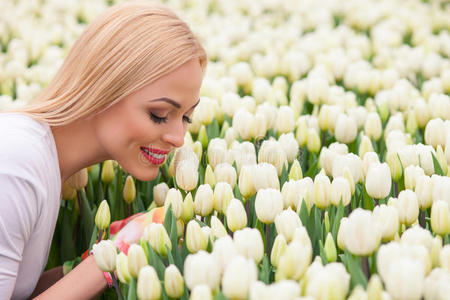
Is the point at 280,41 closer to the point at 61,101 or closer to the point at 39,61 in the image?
the point at 39,61

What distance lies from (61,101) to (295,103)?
1.36 meters

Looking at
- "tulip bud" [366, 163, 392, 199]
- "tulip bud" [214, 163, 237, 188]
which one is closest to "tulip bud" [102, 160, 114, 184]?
"tulip bud" [214, 163, 237, 188]

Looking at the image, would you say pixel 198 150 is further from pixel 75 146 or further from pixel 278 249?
pixel 278 249

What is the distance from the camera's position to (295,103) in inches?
116

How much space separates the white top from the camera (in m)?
1.73

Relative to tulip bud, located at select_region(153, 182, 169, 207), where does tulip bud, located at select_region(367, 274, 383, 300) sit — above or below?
above

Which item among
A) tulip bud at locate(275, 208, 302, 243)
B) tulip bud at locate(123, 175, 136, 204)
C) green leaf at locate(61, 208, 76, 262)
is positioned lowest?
green leaf at locate(61, 208, 76, 262)

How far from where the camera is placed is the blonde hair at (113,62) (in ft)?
6.44

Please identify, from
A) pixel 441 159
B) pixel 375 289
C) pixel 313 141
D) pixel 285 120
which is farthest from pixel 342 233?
pixel 285 120

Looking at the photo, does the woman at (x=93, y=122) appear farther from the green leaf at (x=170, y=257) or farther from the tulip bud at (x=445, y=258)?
the tulip bud at (x=445, y=258)

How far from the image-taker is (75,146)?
83.0 inches

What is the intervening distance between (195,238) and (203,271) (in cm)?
29

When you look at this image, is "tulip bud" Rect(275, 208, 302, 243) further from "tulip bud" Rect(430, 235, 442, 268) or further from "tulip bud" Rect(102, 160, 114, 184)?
"tulip bud" Rect(102, 160, 114, 184)

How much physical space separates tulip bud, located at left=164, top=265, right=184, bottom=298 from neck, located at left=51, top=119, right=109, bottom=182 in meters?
0.86
